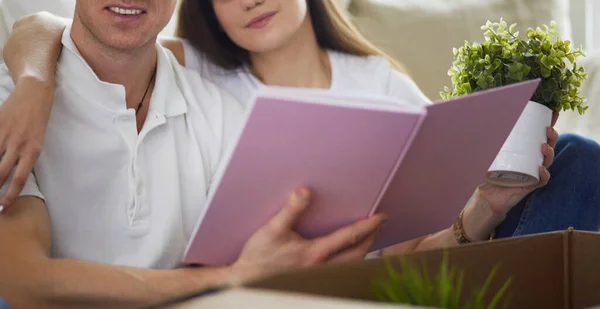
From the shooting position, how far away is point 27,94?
1.21 meters

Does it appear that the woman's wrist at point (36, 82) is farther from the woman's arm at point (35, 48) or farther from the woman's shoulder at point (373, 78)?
the woman's shoulder at point (373, 78)

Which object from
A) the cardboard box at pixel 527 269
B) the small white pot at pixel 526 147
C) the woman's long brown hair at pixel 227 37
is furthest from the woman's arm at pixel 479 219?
the cardboard box at pixel 527 269

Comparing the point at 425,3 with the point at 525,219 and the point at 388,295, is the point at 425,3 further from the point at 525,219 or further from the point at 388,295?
the point at 388,295

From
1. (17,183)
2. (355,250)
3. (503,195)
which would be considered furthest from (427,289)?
(503,195)

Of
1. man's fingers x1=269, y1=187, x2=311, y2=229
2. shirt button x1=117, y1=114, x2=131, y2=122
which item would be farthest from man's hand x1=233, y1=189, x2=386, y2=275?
shirt button x1=117, y1=114, x2=131, y2=122

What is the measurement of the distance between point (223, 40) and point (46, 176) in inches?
19.9

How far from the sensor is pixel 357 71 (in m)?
1.64

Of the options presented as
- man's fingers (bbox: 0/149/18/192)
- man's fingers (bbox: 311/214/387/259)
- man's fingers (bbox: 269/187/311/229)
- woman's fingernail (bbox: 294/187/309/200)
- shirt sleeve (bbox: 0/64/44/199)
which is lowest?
shirt sleeve (bbox: 0/64/44/199)

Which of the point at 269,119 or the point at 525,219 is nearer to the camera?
the point at 269,119

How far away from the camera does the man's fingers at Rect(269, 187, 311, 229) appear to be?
36.1 inches

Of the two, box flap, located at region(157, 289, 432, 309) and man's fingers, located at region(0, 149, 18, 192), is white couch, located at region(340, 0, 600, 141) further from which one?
box flap, located at region(157, 289, 432, 309)

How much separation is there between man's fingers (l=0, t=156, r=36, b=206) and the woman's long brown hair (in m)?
0.57

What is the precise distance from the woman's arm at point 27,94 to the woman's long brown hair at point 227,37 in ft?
0.88

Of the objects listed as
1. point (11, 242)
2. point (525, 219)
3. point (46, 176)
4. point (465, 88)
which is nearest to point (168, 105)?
point (46, 176)
